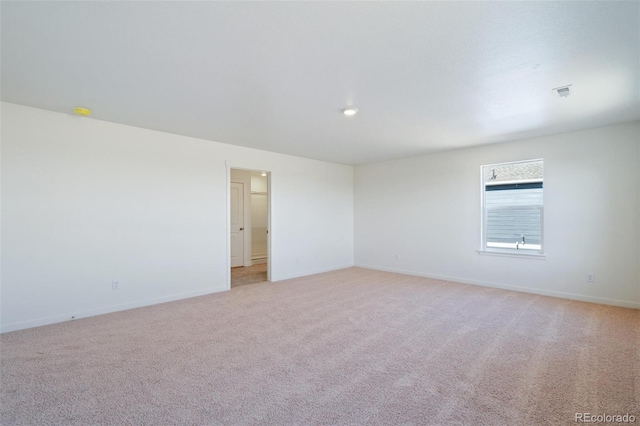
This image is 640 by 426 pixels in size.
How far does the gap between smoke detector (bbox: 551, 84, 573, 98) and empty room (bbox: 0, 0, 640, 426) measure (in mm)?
64

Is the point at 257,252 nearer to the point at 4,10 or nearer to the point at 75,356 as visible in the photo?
the point at 75,356

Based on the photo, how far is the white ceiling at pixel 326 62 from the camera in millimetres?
1742

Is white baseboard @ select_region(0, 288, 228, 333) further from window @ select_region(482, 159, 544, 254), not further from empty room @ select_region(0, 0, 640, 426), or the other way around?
window @ select_region(482, 159, 544, 254)

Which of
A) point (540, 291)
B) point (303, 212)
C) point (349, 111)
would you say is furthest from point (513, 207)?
point (303, 212)

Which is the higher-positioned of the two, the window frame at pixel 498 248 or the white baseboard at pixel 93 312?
the window frame at pixel 498 248

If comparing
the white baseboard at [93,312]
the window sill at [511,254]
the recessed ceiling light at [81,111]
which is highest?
the recessed ceiling light at [81,111]

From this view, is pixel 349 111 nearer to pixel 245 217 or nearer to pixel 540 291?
pixel 540 291

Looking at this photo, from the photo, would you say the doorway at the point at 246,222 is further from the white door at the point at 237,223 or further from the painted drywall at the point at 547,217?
the painted drywall at the point at 547,217

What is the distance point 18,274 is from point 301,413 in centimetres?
345

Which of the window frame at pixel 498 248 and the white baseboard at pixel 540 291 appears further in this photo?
the window frame at pixel 498 248

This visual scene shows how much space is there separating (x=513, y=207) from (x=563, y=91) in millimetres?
2416

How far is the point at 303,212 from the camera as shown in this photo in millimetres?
6105

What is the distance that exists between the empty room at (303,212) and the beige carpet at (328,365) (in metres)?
0.02

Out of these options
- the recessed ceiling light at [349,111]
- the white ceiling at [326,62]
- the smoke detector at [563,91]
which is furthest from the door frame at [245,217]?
the smoke detector at [563,91]
